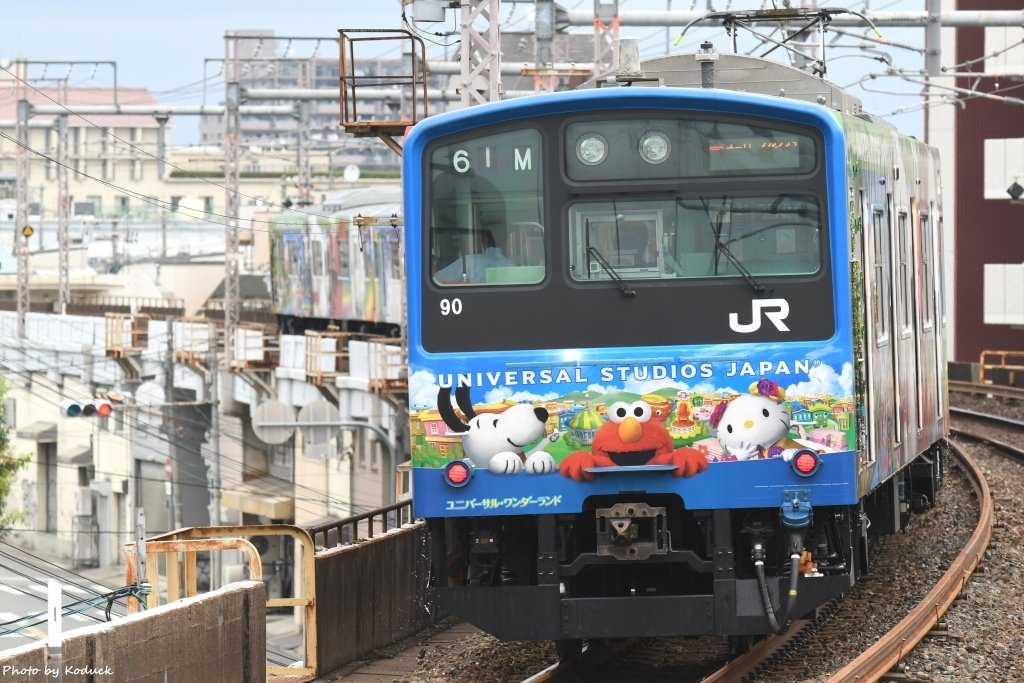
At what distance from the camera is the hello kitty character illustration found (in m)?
8.68

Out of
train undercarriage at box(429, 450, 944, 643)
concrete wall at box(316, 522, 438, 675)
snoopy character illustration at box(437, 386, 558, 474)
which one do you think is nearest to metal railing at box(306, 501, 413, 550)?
concrete wall at box(316, 522, 438, 675)

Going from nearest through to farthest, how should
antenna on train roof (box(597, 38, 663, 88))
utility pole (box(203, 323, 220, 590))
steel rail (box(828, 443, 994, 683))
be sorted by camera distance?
steel rail (box(828, 443, 994, 683))
antenna on train roof (box(597, 38, 663, 88))
utility pole (box(203, 323, 220, 590))

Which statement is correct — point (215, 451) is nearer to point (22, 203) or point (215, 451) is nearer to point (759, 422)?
point (22, 203)

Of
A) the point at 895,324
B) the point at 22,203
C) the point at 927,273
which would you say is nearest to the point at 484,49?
the point at 927,273

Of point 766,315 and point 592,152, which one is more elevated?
point 592,152

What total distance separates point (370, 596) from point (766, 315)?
4.20 meters

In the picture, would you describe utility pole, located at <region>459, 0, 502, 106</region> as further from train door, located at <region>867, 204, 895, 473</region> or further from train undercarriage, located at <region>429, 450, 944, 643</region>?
train undercarriage, located at <region>429, 450, 944, 643</region>

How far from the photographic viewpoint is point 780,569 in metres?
9.02

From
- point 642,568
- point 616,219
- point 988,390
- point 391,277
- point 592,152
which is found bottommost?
point 642,568

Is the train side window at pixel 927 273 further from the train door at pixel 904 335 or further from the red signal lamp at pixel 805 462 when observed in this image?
the red signal lamp at pixel 805 462

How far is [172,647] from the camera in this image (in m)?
8.22

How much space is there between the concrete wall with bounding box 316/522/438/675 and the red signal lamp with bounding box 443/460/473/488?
2238 millimetres

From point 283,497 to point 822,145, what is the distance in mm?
33568

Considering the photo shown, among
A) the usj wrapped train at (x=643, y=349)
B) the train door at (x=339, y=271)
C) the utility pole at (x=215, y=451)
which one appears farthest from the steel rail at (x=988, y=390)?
the usj wrapped train at (x=643, y=349)
